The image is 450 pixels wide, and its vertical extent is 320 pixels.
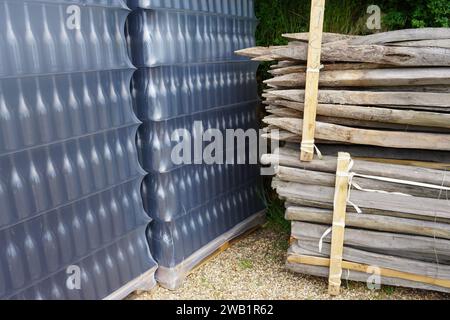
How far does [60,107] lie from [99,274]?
4.41 ft

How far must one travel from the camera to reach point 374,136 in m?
3.48

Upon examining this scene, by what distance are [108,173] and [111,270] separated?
801 millimetres

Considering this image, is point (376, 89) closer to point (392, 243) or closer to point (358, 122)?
point (358, 122)

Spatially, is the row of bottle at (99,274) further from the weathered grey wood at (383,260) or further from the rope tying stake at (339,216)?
the rope tying stake at (339,216)

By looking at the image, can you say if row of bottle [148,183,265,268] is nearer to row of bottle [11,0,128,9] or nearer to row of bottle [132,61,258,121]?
row of bottle [132,61,258,121]

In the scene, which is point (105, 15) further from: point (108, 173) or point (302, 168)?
point (302, 168)

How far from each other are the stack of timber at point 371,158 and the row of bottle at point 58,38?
1.23 m

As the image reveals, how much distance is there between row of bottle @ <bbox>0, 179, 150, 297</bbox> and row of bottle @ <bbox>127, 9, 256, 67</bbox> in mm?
1071

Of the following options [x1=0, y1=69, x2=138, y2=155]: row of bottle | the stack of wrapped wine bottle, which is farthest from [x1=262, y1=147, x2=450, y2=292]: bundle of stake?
[x1=0, y1=69, x2=138, y2=155]: row of bottle

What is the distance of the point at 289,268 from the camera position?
12.9 ft

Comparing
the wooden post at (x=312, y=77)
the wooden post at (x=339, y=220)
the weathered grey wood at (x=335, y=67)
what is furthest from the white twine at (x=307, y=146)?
the weathered grey wood at (x=335, y=67)

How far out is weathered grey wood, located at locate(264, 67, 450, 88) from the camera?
3283 mm

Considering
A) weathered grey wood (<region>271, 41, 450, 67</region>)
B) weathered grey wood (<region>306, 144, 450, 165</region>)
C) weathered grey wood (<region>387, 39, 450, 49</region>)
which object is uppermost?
weathered grey wood (<region>387, 39, 450, 49</region>)

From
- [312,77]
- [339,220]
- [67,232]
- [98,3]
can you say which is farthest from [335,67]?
[67,232]
